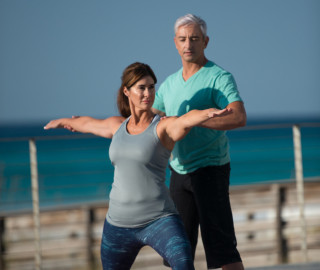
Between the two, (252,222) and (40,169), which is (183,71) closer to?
(252,222)

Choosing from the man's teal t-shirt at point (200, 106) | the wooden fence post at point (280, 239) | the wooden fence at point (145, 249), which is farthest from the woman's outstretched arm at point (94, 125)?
the wooden fence post at point (280, 239)

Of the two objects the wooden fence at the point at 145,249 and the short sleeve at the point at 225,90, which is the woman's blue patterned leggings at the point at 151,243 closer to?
the short sleeve at the point at 225,90

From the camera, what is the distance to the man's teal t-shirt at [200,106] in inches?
89.7

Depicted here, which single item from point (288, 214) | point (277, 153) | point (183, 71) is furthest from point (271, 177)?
point (183, 71)

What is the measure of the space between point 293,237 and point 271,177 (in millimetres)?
26892

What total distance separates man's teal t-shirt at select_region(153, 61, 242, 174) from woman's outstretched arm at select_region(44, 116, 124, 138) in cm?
28

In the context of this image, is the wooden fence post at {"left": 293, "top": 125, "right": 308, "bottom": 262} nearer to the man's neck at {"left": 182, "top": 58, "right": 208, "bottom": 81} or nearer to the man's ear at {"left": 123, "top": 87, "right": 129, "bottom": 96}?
the man's neck at {"left": 182, "top": 58, "right": 208, "bottom": 81}

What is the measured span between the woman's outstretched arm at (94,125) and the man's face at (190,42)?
15.8 inches

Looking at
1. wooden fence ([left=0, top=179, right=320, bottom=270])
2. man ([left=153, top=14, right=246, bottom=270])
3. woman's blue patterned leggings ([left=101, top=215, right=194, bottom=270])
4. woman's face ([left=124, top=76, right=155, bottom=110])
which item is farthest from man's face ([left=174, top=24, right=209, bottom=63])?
wooden fence ([left=0, top=179, right=320, bottom=270])

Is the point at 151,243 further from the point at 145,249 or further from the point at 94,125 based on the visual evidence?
the point at 145,249

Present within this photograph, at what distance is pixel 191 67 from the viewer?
238 cm

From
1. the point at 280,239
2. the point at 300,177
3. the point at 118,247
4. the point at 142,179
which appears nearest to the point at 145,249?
the point at 280,239

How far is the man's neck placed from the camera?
2377 millimetres

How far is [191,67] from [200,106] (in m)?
0.20
